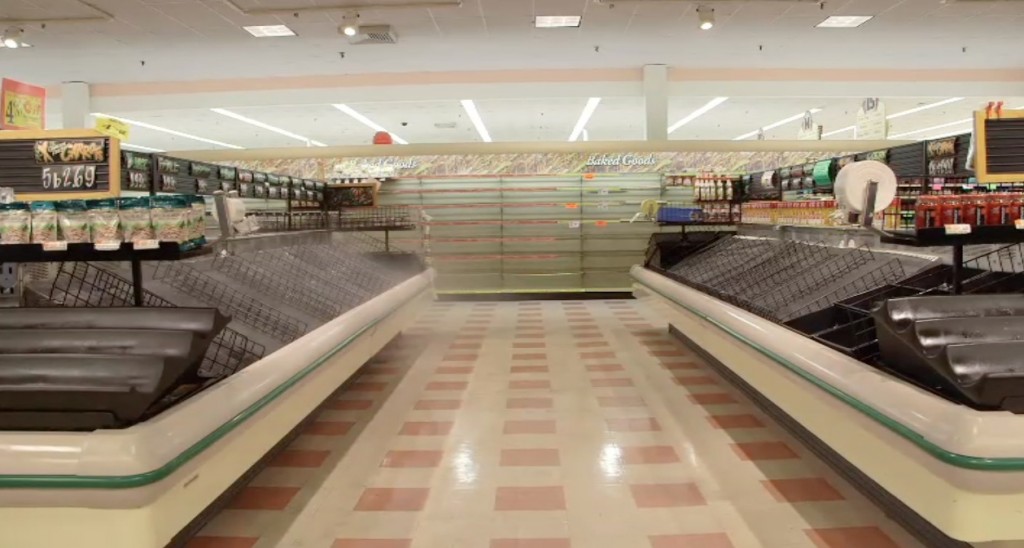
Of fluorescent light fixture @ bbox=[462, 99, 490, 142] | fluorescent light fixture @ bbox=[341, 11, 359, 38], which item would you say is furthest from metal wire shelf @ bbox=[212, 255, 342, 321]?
fluorescent light fixture @ bbox=[462, 99, 490, 142]

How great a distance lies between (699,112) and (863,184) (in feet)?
39.0

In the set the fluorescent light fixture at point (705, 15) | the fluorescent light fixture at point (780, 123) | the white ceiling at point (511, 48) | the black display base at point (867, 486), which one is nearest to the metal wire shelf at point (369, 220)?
the white ceiling at point (511, 48)

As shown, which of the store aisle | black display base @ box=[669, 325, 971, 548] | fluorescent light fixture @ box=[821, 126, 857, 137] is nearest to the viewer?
black display base @ box=[669, 325, 971, 548]

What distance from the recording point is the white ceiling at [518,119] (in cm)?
1294

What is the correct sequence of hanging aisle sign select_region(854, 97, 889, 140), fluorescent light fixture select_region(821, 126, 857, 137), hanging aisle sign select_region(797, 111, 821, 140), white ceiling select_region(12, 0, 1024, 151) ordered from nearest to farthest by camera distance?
white ceiling select_region(12, 0, 1024, 151) < hanging aisle sign select_region(854, 97, 889, 140) < hanging aisle sign select_region(797, 111, 821, 140) < fluorescent light fixture select_region(821, 126, 857, 137)

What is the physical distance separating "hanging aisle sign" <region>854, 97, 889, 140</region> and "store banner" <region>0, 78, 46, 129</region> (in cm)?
1163

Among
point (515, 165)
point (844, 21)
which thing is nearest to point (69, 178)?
point (844, 21)

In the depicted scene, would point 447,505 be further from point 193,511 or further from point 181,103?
point 181,103

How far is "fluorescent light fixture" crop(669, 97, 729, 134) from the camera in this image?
41.7 ft

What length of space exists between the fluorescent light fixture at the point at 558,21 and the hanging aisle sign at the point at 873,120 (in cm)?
622

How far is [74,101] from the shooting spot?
1099cm

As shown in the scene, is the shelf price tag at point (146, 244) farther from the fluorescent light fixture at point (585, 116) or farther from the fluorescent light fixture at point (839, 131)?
the fluorescent light fixture at point (839, 131)

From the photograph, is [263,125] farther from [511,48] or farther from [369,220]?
[369,220]

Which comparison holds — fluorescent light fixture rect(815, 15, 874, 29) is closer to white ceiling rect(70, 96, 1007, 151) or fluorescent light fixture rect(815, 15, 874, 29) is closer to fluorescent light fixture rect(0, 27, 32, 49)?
white ceiling rect(70, 96, 1007, 151)
